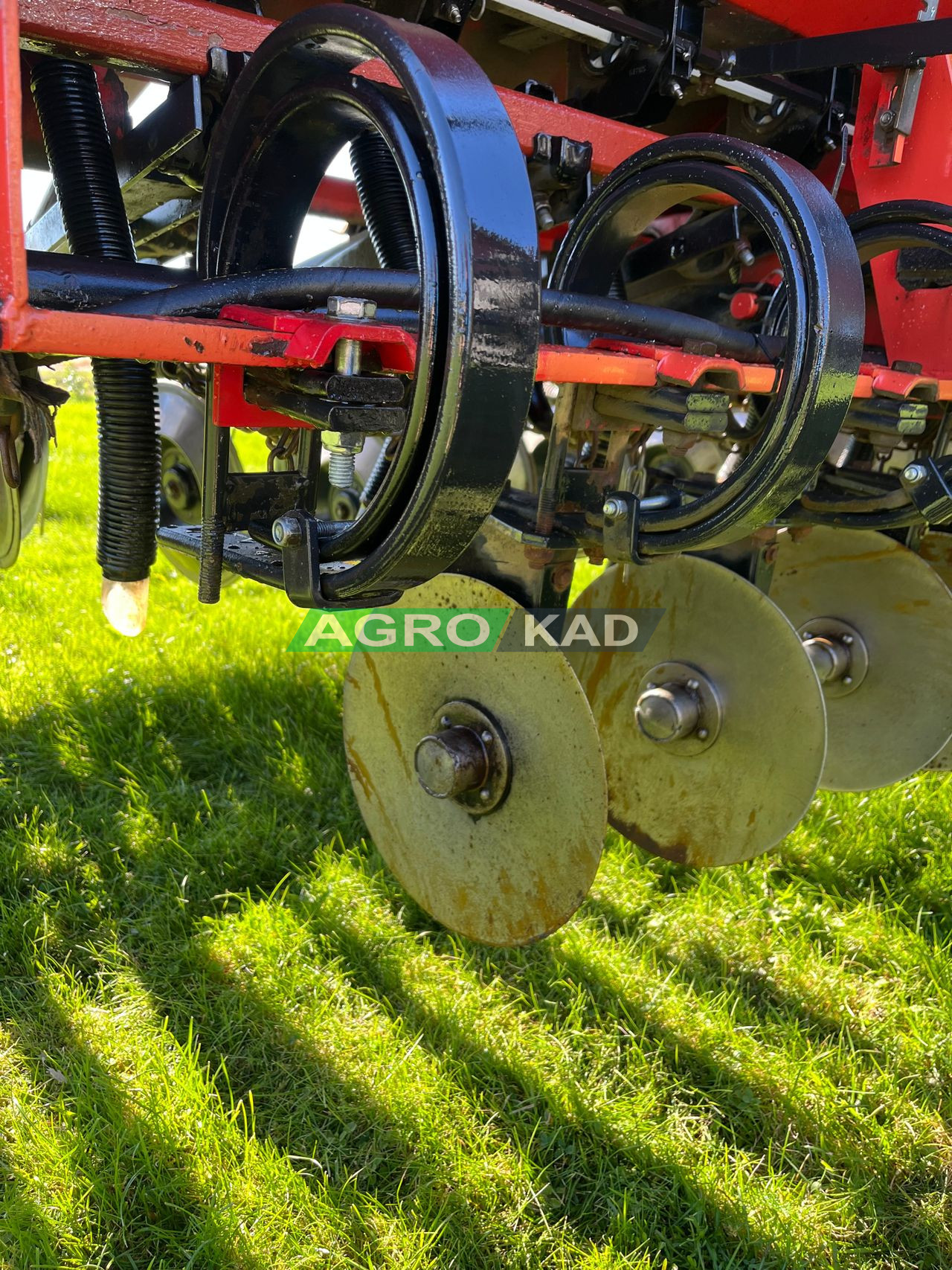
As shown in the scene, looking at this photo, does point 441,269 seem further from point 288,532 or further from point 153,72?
point 153,72

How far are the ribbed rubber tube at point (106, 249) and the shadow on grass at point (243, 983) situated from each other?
842mm

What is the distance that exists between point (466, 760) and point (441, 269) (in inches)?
34.0

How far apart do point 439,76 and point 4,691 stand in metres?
2.32

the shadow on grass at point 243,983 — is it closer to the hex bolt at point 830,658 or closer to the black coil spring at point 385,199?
the hex bolt at point 830,658

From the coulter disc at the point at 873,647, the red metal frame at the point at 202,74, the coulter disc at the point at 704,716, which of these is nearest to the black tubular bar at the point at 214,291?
the red metal frame at the point at 202,74

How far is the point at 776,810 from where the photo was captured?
77.1 inches

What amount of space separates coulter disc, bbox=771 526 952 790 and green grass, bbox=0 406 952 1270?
232mm

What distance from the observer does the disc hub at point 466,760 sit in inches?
67.7

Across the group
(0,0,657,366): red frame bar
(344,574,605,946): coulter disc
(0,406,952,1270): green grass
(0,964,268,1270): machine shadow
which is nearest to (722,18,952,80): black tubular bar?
(0,0,657,366): red frame bar

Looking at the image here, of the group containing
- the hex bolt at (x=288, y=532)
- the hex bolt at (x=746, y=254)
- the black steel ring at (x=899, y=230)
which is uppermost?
the black steel ring at (x=899, y=230)

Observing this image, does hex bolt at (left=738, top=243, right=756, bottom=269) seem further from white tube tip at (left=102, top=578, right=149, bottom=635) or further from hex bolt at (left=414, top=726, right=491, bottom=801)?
white tube tip at (left=102, top=578, right=149, bottom=635)

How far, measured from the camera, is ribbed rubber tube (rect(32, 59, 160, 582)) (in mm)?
1407

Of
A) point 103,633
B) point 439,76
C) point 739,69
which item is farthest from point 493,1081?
point 103,633

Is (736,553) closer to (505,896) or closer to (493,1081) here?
(505,896)
